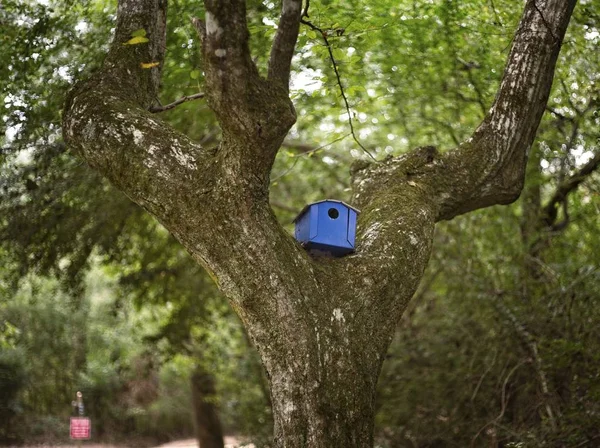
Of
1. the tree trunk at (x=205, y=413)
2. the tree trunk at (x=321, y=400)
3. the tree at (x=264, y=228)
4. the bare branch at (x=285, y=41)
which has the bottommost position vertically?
the tree trunk at (x=205, y=413)

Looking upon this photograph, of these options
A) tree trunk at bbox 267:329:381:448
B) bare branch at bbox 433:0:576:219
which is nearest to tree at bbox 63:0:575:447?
tree trunk at bbox 267:329:381:448

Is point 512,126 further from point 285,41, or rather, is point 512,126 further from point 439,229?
point 439,229

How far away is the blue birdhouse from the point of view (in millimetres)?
3830

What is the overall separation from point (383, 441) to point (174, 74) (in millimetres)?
4986

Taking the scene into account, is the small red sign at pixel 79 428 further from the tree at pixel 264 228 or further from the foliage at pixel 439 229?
the tree at pixel 264 228

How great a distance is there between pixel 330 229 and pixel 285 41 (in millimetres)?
1100

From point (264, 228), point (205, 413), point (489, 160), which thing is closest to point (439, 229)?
point (489, 160)

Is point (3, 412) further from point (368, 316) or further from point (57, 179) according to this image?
point (368, 316)

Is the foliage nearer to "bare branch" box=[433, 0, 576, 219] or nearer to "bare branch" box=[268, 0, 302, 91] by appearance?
"bare branch" box=[268, 0, 302, 91]

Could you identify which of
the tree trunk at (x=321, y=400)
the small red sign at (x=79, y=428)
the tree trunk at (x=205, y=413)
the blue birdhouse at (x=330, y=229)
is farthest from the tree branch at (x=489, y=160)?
the tree trunk at (x=205, y=413)

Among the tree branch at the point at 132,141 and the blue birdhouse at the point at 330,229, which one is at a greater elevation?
the tree branch at the point at 132,141

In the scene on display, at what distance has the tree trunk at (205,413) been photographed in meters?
11.6

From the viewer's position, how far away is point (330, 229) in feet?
12.6

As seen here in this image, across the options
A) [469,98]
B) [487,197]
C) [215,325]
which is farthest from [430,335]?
[487,197]
